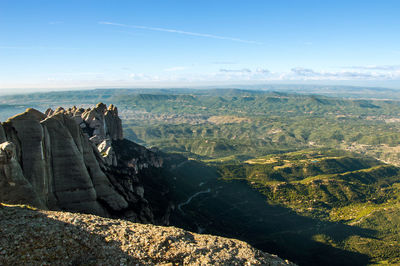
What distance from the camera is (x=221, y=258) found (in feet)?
98.9

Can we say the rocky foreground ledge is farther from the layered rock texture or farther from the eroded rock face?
the layered rock texture

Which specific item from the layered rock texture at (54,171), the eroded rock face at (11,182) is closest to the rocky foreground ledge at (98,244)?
the eroded rock face at (11,182)

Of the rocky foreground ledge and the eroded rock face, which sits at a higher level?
the eroded rock face

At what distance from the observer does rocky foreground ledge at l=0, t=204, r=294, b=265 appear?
24.9 metres

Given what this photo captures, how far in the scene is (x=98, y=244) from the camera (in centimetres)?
2773

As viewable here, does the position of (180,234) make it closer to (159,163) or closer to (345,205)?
(159,163)

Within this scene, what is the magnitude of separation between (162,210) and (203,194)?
79903 millimetres

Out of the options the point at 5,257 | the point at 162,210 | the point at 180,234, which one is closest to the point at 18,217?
the point at 5,257

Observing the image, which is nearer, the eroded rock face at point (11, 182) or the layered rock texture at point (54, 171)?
the eroded rock face at point (11, 182)

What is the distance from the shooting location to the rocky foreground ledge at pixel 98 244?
2488cm

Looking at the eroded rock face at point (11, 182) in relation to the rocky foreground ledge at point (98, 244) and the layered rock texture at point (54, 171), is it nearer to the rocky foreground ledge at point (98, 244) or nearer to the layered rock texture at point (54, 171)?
the layered rock texture at point (54, 171)

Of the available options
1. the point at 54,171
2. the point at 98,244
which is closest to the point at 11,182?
the point at 54,171

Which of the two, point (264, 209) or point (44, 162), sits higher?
point (44, 162)

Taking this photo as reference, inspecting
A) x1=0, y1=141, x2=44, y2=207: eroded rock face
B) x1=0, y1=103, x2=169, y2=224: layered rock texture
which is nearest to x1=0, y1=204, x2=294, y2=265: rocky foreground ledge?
x1=0, y1=141, x2=44, y2=207: eroded rock face
